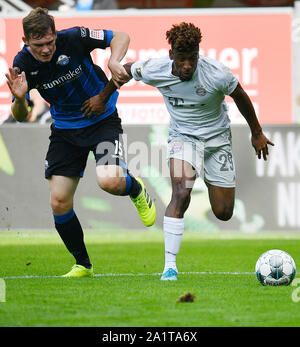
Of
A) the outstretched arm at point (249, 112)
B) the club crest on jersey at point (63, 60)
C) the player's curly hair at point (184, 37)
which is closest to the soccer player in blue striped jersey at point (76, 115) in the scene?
the club crest on jersey at point (63, 60)

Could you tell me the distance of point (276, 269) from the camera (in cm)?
683

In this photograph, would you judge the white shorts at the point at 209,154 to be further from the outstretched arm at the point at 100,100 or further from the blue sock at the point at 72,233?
the blue sock at the point at 72,233

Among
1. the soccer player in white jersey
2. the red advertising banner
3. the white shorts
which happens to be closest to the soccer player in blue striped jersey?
the soccer player in white jersey

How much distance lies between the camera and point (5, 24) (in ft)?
59.1

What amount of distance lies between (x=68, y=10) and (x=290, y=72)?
16.8ft

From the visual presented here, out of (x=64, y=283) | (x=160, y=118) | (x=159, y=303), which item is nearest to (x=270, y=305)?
(x=159, y=303)

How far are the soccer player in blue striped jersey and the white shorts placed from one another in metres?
0.58

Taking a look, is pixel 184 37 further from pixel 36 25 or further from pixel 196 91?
pixel 36 25

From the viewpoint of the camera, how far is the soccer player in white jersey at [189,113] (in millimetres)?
6961

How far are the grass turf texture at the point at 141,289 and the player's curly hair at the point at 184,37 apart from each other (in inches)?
77.7

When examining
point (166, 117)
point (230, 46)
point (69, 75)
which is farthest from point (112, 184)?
point (230, 46)

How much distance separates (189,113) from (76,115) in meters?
1.06

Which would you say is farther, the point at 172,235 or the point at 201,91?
the point at 201,91

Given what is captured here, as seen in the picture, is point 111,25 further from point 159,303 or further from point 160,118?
point 159,303
